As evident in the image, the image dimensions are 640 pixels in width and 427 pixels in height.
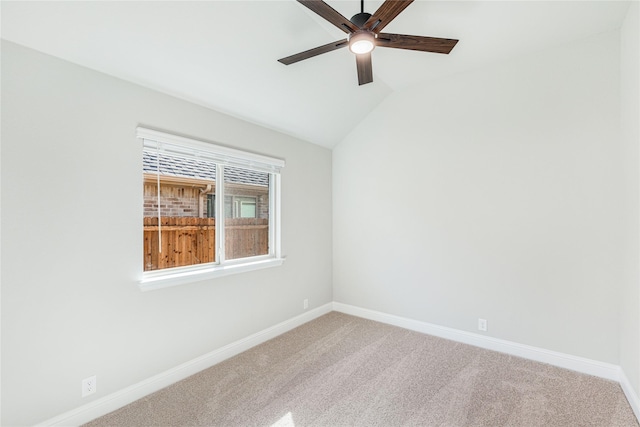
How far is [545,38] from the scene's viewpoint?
260 cm

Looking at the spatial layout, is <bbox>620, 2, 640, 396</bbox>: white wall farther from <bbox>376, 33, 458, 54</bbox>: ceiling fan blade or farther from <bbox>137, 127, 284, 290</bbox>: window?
<bbox>137, 127, 284, 290</bbox>: window

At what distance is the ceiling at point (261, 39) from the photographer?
179cm

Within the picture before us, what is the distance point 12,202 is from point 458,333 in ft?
12.6

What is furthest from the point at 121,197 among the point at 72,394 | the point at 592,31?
the point at 592,31

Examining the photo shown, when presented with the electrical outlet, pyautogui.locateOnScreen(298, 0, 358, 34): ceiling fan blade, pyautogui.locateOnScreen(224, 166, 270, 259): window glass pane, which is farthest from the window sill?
pyautogui.locateOnScreen(298, 0, 358, 34): ceiling fan blade

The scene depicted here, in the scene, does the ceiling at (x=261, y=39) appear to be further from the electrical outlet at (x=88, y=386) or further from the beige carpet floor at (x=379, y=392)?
the beige carpet floor at (x=379, y=392)

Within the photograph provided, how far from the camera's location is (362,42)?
1.81m

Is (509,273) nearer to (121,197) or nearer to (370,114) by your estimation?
(370,114)

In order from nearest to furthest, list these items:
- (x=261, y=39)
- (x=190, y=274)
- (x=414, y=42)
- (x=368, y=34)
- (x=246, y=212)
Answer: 1. (x=368, y=34)
2. (x=414, y=42)
3. (x=261, y=39)
4. (x=190, y=274)
5. (x=246, y=212)

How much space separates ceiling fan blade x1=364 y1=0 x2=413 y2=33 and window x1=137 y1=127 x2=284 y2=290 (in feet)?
5.48

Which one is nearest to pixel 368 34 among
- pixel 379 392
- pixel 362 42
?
pixel 362 42

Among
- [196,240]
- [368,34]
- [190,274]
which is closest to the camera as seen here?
[368,34]

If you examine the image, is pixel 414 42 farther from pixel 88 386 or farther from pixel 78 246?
pixel 88 386

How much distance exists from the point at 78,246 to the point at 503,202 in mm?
3565
